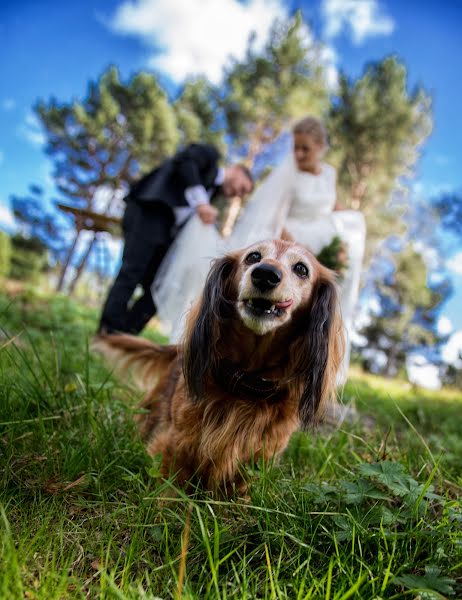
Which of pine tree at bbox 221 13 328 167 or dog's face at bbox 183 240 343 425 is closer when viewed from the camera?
dog's face at bbox 183 240 343 425

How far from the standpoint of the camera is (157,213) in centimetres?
383

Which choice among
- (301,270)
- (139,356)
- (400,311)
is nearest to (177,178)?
(139,356)

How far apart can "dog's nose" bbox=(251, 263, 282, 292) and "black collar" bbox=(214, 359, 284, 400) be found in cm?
39

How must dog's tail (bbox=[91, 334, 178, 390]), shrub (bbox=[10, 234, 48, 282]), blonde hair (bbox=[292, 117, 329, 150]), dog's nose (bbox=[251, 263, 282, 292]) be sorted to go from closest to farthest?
dog's nose (bbox=[251, 263, 282, 292]), dog's tail (bbox=[91, 334, 178, 390]), blonde hair (bbox=[292, 117, 329, 150]), shrub (bbox=[10, 234, 48, 282])

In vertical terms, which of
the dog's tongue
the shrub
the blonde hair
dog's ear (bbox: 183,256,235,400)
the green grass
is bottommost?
the shrub

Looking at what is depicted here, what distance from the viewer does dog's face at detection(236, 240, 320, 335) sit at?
63.5 inches

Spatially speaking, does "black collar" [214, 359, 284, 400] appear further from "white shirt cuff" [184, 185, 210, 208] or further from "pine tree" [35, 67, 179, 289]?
"pine tree" [35, 67, 179, 289]

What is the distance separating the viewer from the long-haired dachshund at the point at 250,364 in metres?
1.68

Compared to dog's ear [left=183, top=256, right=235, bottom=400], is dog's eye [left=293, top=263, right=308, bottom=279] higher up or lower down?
higher up

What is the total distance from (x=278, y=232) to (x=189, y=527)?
2876 mm

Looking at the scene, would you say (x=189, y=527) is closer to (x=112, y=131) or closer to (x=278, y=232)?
(x=278, y=232)

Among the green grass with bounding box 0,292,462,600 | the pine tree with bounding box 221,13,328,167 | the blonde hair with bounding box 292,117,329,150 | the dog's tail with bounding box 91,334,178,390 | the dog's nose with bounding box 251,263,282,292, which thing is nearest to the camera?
the green grass with bounding box 0,292,462,600

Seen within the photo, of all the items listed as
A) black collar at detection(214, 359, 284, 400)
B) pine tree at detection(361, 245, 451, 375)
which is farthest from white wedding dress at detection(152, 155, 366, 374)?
pine tree at detection(361, 245, 451, 375)

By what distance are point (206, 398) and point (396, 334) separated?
22.5 meters
